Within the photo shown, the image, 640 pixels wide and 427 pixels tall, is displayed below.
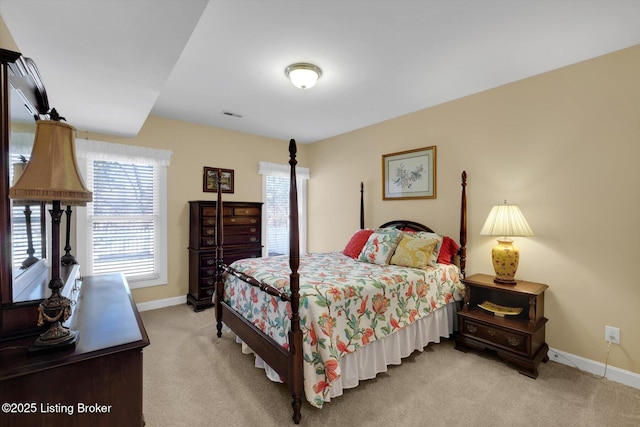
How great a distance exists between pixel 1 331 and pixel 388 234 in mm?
2885

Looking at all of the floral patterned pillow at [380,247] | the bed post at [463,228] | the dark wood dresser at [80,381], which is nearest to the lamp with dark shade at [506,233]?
the bed post at [463,228]

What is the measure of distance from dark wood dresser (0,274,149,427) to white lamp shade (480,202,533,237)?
8.88ft

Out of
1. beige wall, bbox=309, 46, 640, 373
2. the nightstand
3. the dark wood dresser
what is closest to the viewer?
the dark wood dresser

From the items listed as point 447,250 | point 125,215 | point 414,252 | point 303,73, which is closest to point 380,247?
point 414,252

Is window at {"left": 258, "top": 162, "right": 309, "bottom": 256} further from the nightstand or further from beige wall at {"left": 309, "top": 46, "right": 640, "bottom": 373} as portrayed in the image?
the nightstand

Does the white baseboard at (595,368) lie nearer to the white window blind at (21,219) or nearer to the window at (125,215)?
the white window blind at (21,219)

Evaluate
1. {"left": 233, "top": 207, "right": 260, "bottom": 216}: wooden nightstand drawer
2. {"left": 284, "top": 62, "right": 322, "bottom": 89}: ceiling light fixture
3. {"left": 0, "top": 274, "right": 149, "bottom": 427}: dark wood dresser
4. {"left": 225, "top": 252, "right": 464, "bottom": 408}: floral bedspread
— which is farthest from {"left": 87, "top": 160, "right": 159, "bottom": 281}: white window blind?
{"left": 0, "top": 274, "right": 149, "bottom": 427}: dark wood dresser

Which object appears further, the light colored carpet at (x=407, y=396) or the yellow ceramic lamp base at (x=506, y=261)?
the yellow ceramic lamp base at (x=506, y=261)

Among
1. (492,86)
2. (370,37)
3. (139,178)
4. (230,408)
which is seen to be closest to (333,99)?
(370,37)

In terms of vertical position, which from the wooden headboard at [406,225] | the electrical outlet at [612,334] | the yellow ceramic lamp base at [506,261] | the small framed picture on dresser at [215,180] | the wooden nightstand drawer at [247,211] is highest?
the small framed picture on dresser at [215,180]

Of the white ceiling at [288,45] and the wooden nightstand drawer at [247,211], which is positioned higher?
the white ceiling at [288,45]

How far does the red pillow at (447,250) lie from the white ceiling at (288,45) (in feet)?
5.24

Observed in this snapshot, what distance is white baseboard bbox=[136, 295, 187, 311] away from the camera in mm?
3703

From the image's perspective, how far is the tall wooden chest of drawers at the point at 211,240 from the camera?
12.3 ft
